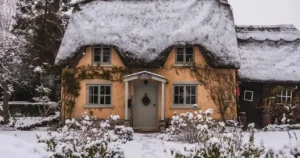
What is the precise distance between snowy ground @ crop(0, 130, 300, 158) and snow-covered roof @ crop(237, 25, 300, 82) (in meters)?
4.06

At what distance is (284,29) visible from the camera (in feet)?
68.9

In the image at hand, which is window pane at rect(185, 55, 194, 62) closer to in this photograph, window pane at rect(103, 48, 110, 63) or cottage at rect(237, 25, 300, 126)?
cottage at rect(237, 25, 300, 126)

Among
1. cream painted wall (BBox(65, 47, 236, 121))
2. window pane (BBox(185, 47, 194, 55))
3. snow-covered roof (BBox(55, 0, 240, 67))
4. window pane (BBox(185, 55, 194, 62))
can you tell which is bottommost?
cream painted wall (BBox(65, 47, 236, 121))

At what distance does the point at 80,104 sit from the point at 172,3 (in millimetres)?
7282

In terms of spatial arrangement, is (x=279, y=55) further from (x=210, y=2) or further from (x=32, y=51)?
(x=32, y=51)

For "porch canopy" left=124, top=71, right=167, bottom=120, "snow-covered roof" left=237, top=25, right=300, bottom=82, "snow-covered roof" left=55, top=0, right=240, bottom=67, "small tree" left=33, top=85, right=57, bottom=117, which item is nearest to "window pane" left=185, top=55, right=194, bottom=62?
"snow-covered roof" left=55, top=0, right=240, bottom=67

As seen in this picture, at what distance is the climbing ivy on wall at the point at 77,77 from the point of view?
17.7 metres

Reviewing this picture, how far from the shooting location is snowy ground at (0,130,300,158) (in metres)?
5.70

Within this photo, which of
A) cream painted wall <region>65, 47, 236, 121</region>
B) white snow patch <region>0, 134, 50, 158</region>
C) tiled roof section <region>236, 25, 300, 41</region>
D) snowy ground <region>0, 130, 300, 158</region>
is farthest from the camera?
tiled roof section <region>236, 25, 300, 41</region>

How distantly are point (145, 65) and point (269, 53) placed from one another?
735 centimetres

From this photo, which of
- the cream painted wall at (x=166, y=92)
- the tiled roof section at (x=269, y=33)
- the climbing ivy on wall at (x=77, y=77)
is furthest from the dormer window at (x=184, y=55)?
the tiled roof section at (x=269, y=33)

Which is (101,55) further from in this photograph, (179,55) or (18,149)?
(18,149)

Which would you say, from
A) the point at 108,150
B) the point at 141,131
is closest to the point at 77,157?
the point at 108,150

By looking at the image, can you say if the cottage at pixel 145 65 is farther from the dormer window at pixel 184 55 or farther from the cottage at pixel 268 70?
the cottage at pixel 268 70
